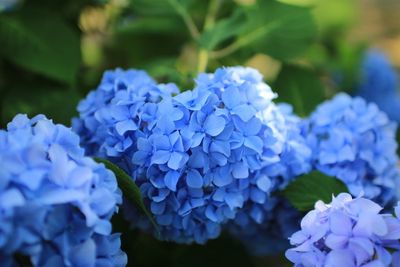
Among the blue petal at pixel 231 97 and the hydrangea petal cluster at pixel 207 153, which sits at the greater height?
the blue petal at pixel 231 97

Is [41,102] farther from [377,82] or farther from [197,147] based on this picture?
[377,82]

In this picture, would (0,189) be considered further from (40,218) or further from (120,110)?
(120,110)

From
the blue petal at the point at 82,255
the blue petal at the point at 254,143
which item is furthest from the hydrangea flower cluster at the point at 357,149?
the blue petal at the point at 82,255

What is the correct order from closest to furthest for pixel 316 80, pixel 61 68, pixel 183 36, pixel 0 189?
pixel 0 189
pixel 61 68
pixel 316 80
pixel 183 36

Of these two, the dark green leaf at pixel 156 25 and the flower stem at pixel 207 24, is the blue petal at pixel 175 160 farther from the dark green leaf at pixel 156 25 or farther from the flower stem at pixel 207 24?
the dark green leaf at pixel 156 25

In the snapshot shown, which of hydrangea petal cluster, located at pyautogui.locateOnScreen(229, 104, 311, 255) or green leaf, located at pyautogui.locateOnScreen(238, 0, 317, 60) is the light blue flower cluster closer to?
green leaf, located at pyautogui.locateOnScreen(238, 0, 317, 60)

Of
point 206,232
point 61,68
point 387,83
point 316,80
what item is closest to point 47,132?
point 206,232

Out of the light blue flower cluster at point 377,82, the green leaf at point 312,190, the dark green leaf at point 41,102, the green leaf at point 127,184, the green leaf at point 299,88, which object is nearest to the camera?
the green leaf at point 127,184
